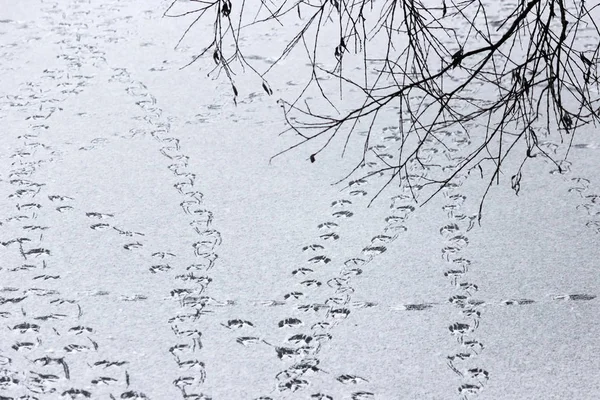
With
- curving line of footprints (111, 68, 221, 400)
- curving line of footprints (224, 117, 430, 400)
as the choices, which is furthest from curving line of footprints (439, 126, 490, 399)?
curving line of footprints (111, 68, 221, 400)

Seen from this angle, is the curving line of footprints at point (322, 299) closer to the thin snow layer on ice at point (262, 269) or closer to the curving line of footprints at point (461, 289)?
the thin snow layer on ice at point (262, 269)

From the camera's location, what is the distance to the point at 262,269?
10.1 ft

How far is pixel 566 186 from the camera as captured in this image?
3.66 meters

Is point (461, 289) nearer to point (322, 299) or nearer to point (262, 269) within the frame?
point (322, 299)

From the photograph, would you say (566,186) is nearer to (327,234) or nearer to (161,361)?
(327,234)

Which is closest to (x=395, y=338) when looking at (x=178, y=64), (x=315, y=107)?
(x=315, y=107)

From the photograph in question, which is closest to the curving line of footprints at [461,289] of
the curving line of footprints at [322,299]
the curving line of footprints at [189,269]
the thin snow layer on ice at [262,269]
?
the thin snow layer on ice at [262,269]

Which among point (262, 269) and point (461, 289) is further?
point (262, 269)

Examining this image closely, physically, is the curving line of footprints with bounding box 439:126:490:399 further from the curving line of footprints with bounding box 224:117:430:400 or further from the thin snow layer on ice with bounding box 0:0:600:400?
the curving line of footprints with bounding box 224:117:430:400

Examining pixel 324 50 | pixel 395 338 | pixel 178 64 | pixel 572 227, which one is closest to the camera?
pixel 395 338

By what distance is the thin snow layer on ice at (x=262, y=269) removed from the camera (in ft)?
8.04

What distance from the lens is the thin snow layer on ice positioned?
8.04ft

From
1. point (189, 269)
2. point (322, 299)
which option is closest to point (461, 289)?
point (322, 299)

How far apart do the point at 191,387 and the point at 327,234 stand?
3.63 ft
